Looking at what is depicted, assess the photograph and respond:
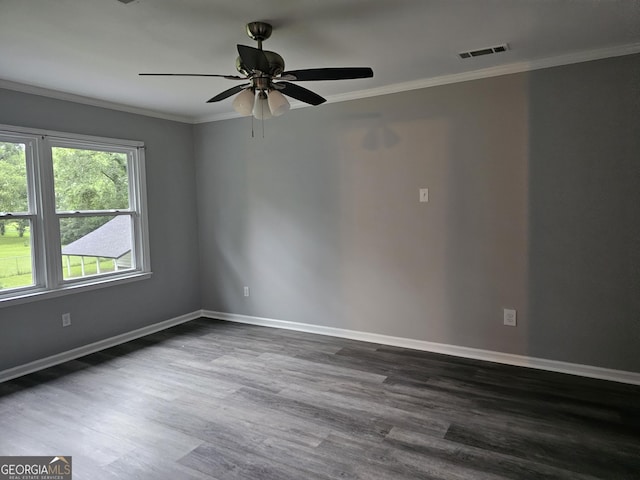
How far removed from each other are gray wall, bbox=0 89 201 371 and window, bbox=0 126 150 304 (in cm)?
12

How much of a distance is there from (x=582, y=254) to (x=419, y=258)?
1273 millimetres

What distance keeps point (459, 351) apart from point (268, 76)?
2.81 meters

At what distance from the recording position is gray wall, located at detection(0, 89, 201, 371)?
3.43 m

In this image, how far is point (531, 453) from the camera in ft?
7.26

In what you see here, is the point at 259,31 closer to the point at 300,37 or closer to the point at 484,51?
the point at 300,37

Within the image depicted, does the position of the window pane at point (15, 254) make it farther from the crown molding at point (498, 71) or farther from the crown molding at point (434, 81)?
the crown molding at point (498, 71)

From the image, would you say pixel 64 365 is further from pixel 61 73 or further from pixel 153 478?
pixel 61 73

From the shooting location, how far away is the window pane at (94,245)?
3818mm

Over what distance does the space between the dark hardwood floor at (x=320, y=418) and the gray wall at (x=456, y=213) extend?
0.45 metres

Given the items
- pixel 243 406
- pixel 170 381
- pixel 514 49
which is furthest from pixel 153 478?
pixel 514 49

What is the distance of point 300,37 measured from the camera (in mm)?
2590

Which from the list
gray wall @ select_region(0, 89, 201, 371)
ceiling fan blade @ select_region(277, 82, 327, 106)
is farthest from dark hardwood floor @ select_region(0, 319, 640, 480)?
ceiling fan blade @ select_region(277, 82, 327, 106)

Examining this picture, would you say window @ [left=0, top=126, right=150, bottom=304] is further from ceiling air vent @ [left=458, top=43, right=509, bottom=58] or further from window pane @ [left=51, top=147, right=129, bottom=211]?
ceiling air vent @ [left=458, top=43, right=509, bottom=58]

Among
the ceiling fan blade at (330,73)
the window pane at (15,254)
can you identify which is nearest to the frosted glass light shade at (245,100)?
the ceiling fan blade at (330,73)
